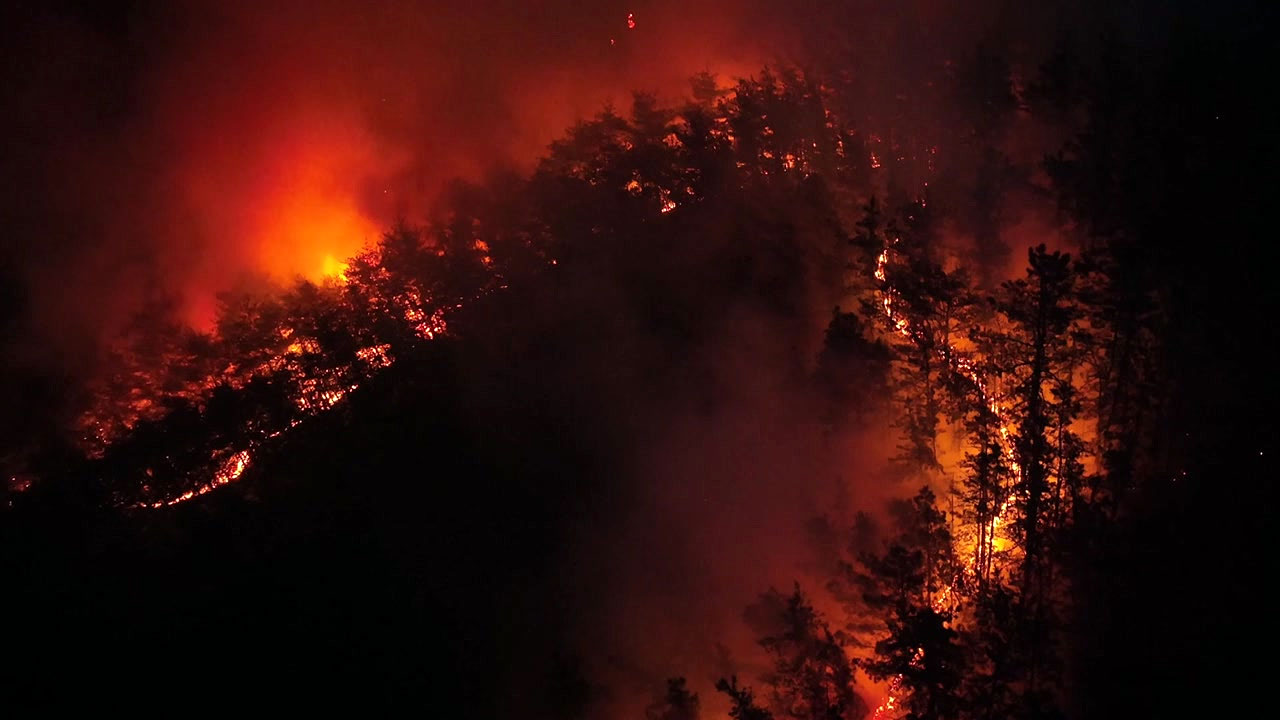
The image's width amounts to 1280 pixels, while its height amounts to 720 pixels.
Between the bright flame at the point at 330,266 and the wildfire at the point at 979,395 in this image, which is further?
the bright flame at the point at 330,266

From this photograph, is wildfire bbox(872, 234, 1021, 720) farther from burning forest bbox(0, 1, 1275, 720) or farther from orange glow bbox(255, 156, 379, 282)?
orange glow bbox(255, 156, 379, 282)

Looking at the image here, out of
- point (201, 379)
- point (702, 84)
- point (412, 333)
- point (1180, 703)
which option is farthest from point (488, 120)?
point (1180, 703)

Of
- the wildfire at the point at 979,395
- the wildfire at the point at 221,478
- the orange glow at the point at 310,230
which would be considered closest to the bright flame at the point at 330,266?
the orange glow at the point at 310,230

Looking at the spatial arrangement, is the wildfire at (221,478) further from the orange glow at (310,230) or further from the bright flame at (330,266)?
the orange glow at (310,230)

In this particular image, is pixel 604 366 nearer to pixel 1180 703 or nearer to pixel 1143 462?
pixel 1143 462

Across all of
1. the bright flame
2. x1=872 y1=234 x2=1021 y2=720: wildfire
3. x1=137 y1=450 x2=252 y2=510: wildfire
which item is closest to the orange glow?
the bright flame

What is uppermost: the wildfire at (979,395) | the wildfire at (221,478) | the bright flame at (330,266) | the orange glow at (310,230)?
the orange glow at (310,230)

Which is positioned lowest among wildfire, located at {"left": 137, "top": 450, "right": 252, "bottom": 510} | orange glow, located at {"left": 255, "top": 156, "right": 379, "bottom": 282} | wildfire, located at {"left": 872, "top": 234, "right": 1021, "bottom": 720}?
wildfire, located at {"left": 872, "top": 234, "right": 1021, "bottom": 720}

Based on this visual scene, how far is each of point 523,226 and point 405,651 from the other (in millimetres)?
14741

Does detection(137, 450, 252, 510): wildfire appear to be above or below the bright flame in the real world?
below

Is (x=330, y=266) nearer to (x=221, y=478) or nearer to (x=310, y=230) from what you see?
(x=310, y=230)

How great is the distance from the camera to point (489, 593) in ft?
73.1

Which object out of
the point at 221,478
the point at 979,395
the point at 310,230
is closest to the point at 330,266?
the point at 310,230

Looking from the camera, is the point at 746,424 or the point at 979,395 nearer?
the point at 979,395
